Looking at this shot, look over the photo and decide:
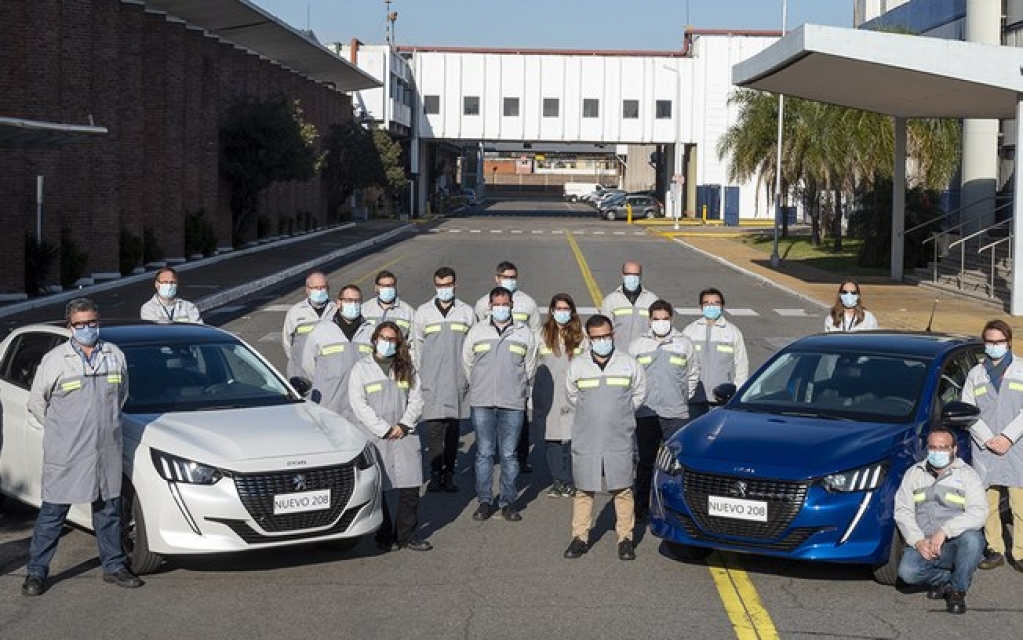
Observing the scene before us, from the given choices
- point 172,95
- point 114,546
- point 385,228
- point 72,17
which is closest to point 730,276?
point 172,95

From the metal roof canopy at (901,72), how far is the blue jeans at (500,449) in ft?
63.7

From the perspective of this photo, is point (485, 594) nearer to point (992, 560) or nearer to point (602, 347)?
point (602, 347)

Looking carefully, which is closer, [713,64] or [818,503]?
[818,503]

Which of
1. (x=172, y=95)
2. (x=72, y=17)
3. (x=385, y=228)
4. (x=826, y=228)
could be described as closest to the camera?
(x=72, y=17)

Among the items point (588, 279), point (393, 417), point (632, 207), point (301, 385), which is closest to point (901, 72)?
point (588, 279)

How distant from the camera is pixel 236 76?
179 ft

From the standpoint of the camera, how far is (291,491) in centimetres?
973

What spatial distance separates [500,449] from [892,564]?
11.2 feet

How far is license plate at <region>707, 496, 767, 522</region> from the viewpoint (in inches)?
378

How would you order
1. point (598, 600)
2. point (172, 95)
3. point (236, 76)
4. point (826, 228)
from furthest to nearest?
point (826, 228), point (236, 76), point (172, 95), point (598, 600)

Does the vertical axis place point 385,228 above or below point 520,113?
below

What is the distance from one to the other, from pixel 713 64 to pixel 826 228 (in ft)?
97.6

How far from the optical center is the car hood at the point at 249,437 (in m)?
9.71

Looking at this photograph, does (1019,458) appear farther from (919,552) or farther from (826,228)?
(826,228)
